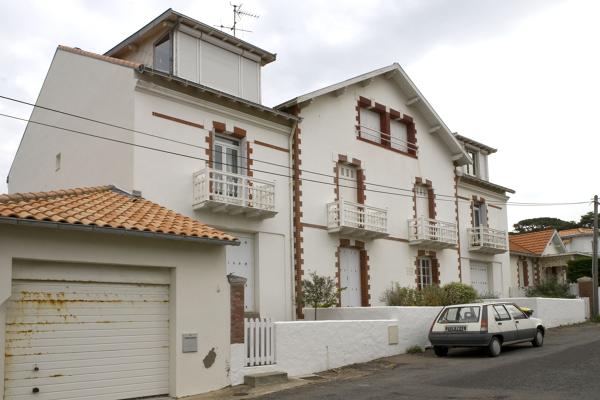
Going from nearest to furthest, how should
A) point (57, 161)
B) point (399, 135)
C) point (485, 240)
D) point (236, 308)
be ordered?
point (236, 308)
point (57, 161)
point (399, 135)
point (485, 240)

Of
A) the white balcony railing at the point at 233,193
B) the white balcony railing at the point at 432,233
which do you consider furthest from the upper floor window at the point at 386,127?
the white balcony railing at the point at 233,193

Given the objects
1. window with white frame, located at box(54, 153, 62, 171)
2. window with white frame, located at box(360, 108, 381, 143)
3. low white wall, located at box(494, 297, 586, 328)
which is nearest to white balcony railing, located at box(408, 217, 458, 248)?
low white wall, located at box(494, 297, 586, 328)

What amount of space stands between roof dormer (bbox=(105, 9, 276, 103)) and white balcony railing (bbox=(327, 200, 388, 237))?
4.45 m

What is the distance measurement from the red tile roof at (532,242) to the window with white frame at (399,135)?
13.1 m

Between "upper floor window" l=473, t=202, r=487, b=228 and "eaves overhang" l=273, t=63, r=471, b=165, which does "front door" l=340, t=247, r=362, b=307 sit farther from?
"upper floor window" l=473, t=202, r=487, b=228

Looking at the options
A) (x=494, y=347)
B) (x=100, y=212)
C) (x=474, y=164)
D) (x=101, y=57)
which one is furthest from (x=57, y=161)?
(x=474, y=164)

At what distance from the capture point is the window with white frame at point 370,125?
24.1 m

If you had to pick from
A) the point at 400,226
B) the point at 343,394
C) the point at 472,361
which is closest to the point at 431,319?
the point at 472,361

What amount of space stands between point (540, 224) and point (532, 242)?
41749 millimetres

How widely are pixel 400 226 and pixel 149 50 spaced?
11.3 m

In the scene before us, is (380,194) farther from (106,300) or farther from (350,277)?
(106,300)

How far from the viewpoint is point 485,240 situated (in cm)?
2889

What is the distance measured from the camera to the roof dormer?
19.0 m

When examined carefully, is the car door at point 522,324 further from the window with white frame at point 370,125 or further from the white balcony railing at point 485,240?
the white balcony railing at point 485,240
